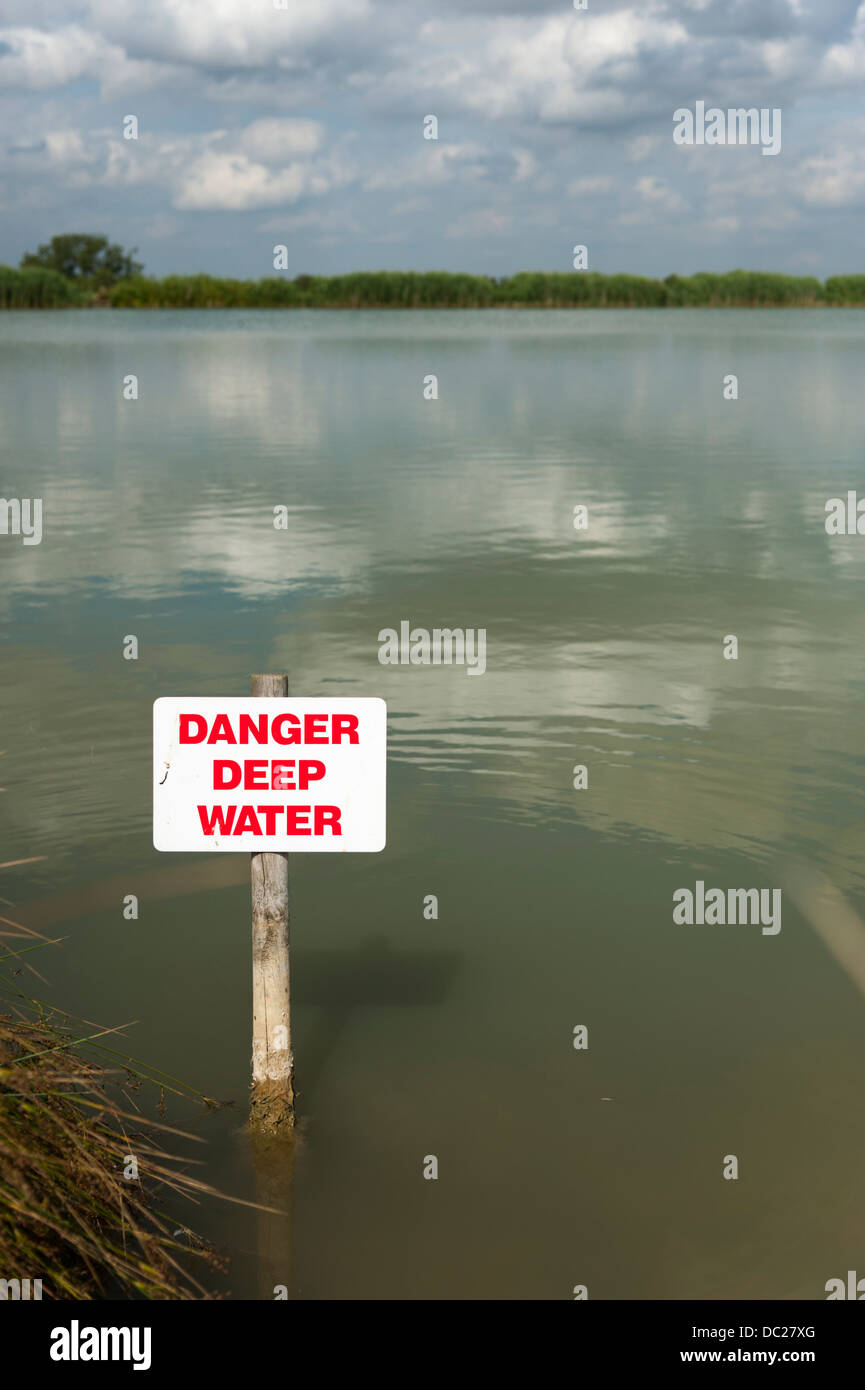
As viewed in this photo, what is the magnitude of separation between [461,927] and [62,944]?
6.02ft

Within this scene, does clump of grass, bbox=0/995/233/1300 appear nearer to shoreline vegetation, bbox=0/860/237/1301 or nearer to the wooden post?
shoreline vegetation, bbox=0/860/237/1301

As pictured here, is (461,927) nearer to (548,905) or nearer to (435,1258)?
(548,905)

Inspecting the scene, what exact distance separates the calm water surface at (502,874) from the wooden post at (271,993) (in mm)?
149

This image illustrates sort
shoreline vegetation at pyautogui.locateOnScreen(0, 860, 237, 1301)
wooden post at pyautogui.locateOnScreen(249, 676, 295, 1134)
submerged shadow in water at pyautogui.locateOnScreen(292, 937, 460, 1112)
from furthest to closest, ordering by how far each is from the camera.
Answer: submerged shadow in water at pyautogui.locateOnScreen(292, 937, 460, 1112)
wooden post at pyautogui.locateOnScreen(249, 676, 295, 1134)
shoreline vegetation at pyautogui.locateOnScreen(0, 860, 237, 1301)

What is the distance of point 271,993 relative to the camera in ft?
15.4

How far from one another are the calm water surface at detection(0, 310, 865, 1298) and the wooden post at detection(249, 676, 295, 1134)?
5.9 inches

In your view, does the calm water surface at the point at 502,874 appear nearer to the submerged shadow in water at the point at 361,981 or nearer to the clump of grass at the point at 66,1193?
the submerged shadow in water at the point at 361,981

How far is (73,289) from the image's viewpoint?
364 ft

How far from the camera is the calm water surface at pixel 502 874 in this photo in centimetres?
463

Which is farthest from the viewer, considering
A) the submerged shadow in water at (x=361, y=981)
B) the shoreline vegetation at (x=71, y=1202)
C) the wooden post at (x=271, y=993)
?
the submerged shadow in water at (x=361, y=981)

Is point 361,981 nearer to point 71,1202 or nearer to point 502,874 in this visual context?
point 502,874

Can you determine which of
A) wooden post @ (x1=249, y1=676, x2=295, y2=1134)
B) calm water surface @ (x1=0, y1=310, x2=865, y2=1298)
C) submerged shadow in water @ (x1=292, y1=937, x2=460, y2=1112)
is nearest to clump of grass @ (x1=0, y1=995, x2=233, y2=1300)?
calm water surface @ (x1=0, y1=310, x2=865, y2=1298)

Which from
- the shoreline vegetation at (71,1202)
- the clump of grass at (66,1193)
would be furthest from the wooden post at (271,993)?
the clump of grass at (66,1193)

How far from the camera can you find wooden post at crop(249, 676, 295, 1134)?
15.1ft
